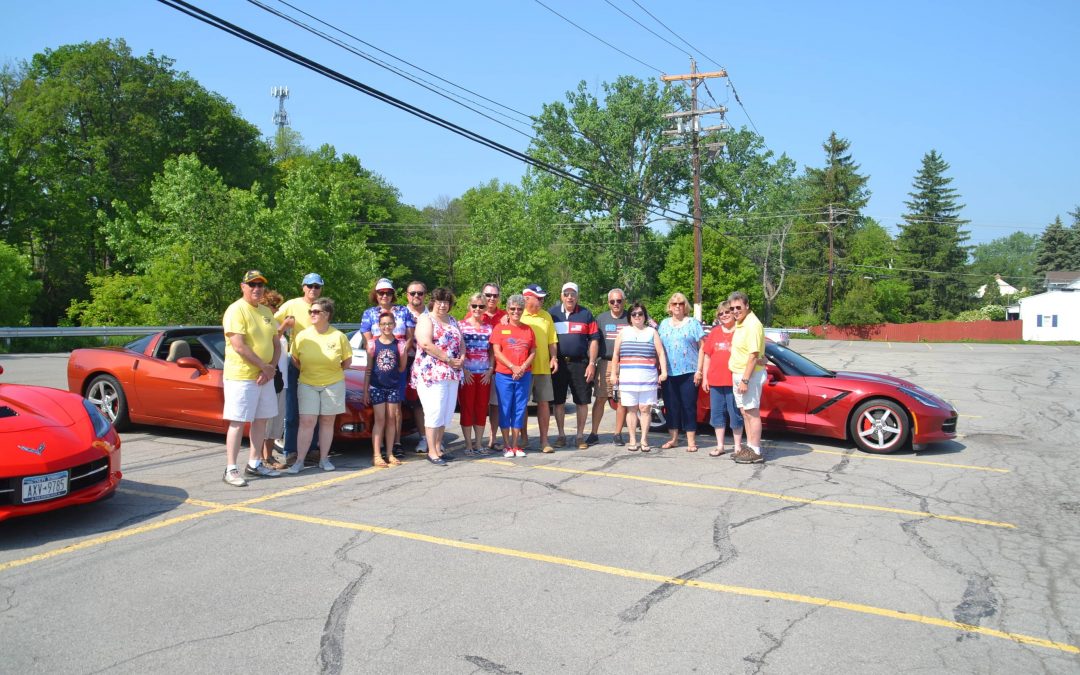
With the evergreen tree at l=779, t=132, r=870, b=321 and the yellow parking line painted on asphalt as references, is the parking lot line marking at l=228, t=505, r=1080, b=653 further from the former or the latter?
the evergreen tree at l=779, t=132, r=870, b=321

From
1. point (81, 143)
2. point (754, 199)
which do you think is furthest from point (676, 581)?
point (754, 199)

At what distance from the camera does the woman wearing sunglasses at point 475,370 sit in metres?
8.49

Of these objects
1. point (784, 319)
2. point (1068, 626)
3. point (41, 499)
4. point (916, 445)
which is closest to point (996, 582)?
point (1068, 626)

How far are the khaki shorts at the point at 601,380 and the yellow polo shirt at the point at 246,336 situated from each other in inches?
155

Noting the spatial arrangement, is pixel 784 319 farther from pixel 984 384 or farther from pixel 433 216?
pixel 984 384

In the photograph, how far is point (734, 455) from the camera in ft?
28.1

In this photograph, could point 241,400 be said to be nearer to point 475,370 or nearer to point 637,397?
point 475,370

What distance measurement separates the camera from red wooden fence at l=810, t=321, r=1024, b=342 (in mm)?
63156

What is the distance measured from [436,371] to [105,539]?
3389 mm

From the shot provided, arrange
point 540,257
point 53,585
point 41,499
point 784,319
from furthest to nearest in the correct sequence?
point 784,319
point 540,257
point 41,499
point 53,585

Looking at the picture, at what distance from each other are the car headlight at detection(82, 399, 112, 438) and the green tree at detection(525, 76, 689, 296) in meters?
48.9

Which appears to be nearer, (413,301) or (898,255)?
(413,301)

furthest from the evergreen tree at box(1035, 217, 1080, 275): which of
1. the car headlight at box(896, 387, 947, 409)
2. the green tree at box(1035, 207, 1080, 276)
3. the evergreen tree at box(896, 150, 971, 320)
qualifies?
the car headlight at box(896, 387, 947, 409)

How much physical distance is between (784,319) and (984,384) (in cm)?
5322
